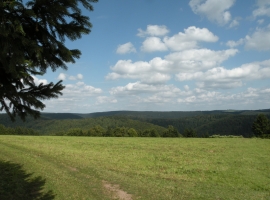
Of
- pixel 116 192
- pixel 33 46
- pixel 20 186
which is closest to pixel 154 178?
pixel 116 192

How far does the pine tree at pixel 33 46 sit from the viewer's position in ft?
12.4

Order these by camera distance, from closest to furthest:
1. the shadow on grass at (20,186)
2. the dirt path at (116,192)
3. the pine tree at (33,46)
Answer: the pine tree at (33,46) → the shadow on grass at (20,186) → the dirt path at (116,192)

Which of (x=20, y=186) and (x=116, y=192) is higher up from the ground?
(x=20, y=186)

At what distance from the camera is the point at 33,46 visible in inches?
155

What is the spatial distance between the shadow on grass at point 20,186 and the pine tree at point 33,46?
619 cm

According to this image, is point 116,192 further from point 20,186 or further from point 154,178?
point 20,186

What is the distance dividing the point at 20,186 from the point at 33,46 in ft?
30.4

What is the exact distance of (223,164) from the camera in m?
21.7

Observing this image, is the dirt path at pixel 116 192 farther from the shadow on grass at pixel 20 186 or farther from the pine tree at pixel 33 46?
the pine tree at pixel 33 46

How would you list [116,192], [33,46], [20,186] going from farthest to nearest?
[116,192]
[20,186]
[33,46]

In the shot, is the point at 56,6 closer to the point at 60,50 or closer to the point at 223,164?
the point at 60,50

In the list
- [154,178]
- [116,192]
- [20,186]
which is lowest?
[154,178]

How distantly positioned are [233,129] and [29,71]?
213 meters

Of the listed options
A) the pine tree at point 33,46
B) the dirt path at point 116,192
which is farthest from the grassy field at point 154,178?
the pine tree at point 33,46
